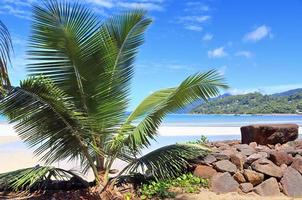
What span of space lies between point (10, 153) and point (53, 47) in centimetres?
994

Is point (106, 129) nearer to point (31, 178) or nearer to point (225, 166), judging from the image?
point (31, 178)

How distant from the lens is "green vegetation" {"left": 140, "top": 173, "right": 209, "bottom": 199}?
7.20m

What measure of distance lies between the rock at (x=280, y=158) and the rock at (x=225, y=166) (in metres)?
0.74

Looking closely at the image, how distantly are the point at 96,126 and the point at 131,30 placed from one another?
191cm

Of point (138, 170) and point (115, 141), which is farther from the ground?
point (115, 141)

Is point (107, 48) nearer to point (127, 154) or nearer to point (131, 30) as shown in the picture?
point (131, 30)

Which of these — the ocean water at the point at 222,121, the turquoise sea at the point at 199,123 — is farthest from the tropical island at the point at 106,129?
the ocean water at the point at 222,121

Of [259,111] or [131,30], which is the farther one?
[259,111]

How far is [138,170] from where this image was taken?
7.83m

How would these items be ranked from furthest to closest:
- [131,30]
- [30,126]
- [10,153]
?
[10,153] < [131,30] < [30,126]

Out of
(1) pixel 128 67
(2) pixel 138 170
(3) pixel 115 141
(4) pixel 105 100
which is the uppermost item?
(1) pixel 128 67

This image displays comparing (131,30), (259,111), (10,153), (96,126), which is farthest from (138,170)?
(259,111)

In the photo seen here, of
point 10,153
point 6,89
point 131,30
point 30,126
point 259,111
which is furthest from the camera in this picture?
point 259,111

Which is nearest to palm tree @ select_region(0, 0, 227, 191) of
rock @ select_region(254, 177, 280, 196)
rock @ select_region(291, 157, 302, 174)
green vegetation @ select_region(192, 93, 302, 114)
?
rock @ select_region(254, 177, 280, 196)
